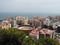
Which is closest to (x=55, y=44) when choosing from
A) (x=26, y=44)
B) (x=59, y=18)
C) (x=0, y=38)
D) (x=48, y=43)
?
(x=48, y=43)

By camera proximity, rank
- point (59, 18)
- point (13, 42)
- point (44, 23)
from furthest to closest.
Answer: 1. point (59, 18)
2. point (44, 23)
3. point (13, 42)

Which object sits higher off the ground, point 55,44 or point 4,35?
→ point 4,35

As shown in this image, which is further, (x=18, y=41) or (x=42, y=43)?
(x=42, y=43)

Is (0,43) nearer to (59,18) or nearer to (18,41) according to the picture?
(18,41)

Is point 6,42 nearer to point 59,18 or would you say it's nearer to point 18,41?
point 18,41

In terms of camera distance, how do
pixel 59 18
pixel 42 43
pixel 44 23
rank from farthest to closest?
pixel 59 18 < pixel 44 23 < pixel 42 43

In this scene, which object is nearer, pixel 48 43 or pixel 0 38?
pixel 0 38

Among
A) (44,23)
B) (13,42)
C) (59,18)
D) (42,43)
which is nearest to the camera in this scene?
(13,42)

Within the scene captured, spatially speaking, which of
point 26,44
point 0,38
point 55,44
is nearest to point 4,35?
point 0,38

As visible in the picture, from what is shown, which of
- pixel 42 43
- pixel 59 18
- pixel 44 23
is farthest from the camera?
pixel 59 18
